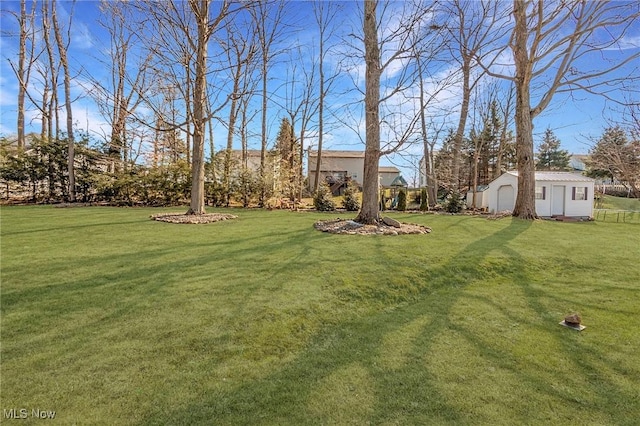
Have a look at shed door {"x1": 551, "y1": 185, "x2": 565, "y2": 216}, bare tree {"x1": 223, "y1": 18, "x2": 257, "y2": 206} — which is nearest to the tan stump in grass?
bare tree {"x1": 223, "y1": 18, "x2": 257, "y2": 206}

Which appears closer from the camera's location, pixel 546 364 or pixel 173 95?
pixel 546 364

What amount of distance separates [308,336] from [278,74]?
15142 millimetres

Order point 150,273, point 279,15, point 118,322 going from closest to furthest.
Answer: point 118,322
point 150,273
point 279,15

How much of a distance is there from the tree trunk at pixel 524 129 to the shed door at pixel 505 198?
417cm

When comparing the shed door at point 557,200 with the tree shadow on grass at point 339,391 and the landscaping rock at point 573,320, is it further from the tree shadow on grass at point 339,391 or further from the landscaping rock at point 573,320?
the tree shadow on grass at point 339,391

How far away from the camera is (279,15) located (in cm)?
1302

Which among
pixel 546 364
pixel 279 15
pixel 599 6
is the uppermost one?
pixel 279 15

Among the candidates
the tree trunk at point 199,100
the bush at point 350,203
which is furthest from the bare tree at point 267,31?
the tree trunk at point 199,100

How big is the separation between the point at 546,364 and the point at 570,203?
51.1 feet

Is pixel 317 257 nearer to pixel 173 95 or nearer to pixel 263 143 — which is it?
pixel 173 95

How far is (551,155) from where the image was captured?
32719 mm

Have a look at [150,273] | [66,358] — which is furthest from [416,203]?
[66,358]
